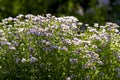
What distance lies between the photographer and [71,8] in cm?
968

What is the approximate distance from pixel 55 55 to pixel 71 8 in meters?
4.74

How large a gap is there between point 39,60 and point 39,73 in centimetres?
14

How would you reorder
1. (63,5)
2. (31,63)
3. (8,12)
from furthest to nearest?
1. (63,5)
2. (8,12)
3. (31,63)

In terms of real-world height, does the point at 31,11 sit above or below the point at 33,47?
above

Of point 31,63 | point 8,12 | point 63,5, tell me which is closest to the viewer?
point 31,63

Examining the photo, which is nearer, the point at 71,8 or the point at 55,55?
the point at 55,55

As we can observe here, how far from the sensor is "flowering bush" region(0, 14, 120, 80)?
4.98 m

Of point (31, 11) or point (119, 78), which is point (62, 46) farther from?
point (31, 11)

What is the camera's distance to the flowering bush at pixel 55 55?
4.98 m

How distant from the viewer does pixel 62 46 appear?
5.11 meters

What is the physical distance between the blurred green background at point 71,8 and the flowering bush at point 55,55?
357 cm

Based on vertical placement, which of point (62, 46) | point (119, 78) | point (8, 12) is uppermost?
point (8, 12)

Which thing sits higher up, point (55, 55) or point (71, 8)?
point (71, 8)

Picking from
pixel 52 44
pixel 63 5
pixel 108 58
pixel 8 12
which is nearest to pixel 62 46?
pixel 52 44
